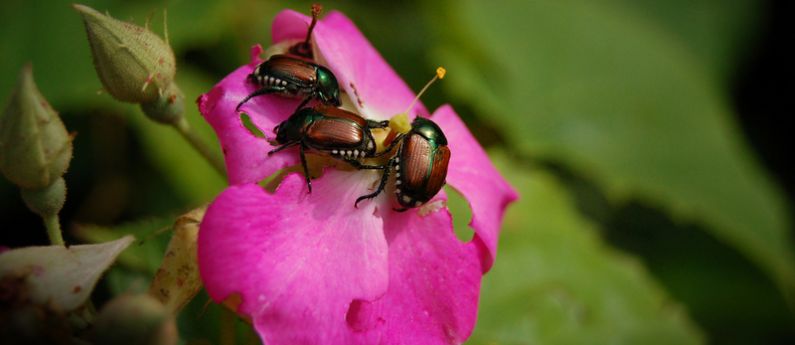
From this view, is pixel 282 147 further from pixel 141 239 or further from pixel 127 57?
pixel 141 239

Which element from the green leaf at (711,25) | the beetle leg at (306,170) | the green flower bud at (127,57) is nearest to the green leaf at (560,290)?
the beetle leg at (306,170)

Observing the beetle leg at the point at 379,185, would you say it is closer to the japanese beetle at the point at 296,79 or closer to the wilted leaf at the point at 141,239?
the japanese beetle at the point at 296,79

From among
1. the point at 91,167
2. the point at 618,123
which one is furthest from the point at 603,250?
the point at 91,167

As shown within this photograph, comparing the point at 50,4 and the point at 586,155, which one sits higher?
the point at 586,155

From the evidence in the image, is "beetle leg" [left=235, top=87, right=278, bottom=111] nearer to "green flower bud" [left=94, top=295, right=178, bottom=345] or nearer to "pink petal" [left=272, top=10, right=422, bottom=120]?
"pink petal" [left=272, top=10, right=422, bottom=120]

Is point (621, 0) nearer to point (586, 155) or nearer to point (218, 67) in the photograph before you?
point (586, 155)

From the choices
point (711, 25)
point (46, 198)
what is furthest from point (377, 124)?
point (711, 25)
